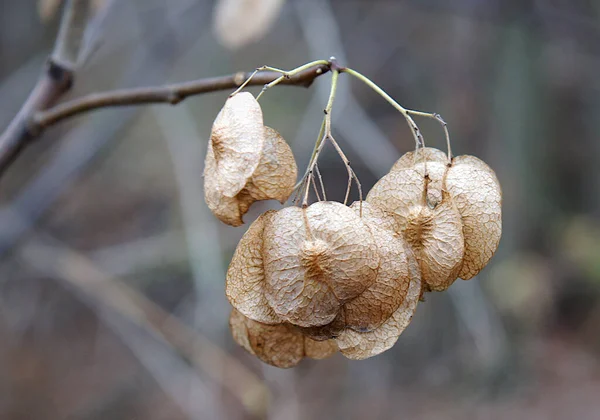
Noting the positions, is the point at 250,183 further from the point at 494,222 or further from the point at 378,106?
the point at 378,106

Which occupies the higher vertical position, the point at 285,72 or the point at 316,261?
the point at 285,72

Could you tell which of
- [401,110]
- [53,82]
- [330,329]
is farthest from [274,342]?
[53,82]

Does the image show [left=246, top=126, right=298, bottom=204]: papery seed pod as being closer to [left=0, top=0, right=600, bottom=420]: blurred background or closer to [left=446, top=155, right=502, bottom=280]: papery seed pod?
[left=446, top=155, right=502, bottom=280]: papery seed pod

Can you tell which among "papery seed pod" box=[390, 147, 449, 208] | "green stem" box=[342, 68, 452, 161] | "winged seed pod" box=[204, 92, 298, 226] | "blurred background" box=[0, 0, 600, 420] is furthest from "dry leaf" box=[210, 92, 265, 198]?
"blurred background" box=[0, 0, 600, 420]

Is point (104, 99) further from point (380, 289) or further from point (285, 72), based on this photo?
point (380, 289)

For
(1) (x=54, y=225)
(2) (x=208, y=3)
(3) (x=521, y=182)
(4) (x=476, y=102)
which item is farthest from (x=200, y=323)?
(4) (x=476, y=102)

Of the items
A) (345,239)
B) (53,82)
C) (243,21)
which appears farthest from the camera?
(243,21)

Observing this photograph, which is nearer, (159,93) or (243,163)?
(243,163)
